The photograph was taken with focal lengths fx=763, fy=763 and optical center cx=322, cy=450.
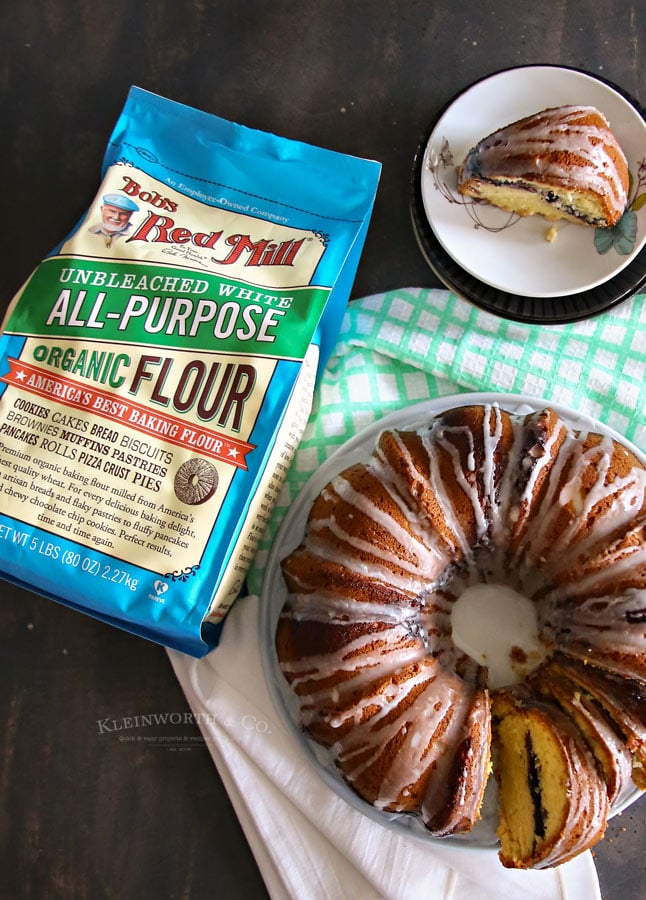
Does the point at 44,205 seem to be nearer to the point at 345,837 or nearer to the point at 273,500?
the point at 273,500

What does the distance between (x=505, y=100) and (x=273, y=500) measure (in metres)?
0.73

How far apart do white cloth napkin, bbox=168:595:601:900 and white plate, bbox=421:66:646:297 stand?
66 centimetres

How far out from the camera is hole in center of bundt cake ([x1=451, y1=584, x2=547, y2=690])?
43.5 inches

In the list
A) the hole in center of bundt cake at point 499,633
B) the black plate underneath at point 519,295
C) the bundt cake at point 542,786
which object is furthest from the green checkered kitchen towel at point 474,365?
the bundt cake at point 542,786

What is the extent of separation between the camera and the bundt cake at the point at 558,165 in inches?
43.9

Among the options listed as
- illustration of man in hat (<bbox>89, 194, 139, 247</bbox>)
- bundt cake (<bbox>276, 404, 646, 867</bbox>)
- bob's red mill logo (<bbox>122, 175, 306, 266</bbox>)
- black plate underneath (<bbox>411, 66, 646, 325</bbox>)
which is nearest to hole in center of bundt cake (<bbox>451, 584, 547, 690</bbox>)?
bundt cake (<bbox>276, 404, 646, 867</bbox>)

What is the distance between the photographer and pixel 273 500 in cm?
115

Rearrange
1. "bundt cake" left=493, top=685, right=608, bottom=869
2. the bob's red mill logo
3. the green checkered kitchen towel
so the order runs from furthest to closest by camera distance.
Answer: the green checkered kitchen towel < the bob's red mill logo < "bundt cake" left=493, top=685, right=608, bottom=869

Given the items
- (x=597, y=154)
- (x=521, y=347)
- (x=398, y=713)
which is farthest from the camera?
(x=521, y=347)

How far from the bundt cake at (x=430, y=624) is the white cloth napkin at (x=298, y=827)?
122 mm

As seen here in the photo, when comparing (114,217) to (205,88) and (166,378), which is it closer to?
(166,378)

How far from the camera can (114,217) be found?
1.10 m

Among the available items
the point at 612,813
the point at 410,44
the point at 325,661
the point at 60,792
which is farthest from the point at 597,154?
the point at 60,792

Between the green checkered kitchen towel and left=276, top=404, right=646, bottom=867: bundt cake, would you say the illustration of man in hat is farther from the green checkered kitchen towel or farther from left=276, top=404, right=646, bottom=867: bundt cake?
left=276, top=404, right=646, bottom=867: bundt cake
